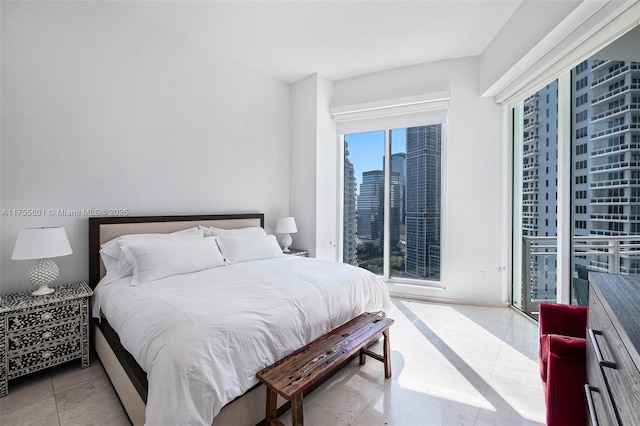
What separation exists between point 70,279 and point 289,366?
2.21m

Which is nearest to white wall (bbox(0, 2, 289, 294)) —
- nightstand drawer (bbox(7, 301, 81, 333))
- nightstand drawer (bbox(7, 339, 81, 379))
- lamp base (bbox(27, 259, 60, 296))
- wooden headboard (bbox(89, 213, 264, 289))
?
wooden headboard (bbox(89, 213, 264, 289))

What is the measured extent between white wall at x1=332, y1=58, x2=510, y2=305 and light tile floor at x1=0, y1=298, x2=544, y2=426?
102cm

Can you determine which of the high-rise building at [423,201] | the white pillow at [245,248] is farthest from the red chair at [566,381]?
the high-rise building at [423,201]

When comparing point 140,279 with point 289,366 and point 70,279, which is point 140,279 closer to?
point 70,279

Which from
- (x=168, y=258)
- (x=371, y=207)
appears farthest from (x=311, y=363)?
(x=371, y=207)

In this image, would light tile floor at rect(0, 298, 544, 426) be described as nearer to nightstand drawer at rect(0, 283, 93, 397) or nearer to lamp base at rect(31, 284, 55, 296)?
nightstand drawer at rect(0, 283, 93, 397)

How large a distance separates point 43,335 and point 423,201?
13.4 feet

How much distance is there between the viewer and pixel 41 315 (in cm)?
200

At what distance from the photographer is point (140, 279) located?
7.30 ft

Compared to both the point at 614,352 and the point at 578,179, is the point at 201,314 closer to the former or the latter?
the point at 614,352

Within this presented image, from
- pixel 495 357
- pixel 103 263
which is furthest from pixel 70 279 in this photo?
pixel 495 357

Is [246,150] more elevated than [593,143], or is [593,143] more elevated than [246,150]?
[246,150]

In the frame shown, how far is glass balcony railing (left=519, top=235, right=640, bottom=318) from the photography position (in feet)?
6.82

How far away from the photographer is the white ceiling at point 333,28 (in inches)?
104
